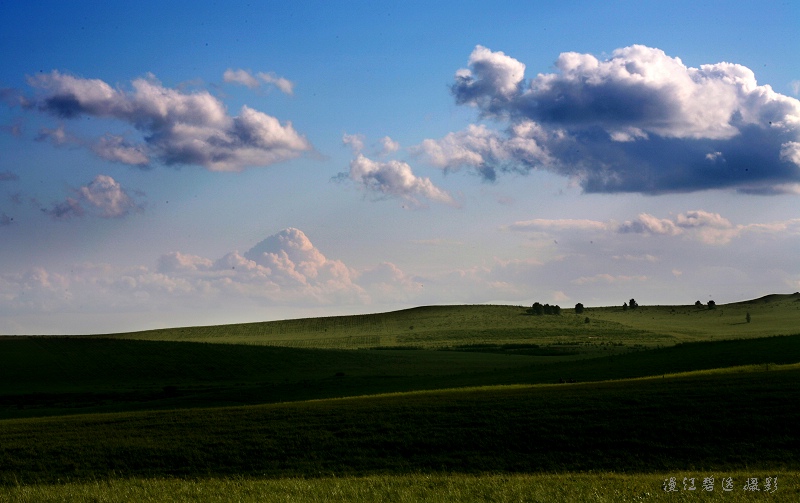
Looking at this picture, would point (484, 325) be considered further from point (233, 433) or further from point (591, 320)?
point (233, 433)

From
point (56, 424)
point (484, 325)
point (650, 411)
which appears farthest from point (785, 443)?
point (484, 325)

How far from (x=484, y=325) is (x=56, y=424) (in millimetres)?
116690

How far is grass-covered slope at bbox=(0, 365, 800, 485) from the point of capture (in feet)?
73.9

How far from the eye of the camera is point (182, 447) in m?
25.8

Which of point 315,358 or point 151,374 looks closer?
point 151,374

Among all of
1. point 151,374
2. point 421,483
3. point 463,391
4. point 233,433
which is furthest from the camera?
point 151,374

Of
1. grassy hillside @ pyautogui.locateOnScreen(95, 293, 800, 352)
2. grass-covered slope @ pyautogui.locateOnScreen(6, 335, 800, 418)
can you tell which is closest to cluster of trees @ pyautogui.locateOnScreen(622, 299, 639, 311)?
grassy hillside @ pyautogui.locateOnScreen(95, 293, 800, 352)

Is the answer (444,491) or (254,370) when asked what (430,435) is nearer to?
(444,491)

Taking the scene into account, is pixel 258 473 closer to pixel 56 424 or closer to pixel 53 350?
pixel 56 424

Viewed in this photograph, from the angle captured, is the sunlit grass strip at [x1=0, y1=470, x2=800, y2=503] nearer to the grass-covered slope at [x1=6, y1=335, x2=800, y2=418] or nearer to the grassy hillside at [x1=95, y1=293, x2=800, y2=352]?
the grass-covered slope at [x1=6, y1=335, x2=800, y2=418]

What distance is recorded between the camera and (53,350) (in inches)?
3489

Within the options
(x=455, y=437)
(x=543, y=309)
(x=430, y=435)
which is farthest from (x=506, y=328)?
(x=455, y=437)

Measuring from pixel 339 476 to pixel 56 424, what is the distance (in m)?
17.3

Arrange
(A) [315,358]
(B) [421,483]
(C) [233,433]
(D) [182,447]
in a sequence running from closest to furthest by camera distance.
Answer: (B) [421,483] → (D) [182,447] → (C) [233,433] → (A) [315,358]
